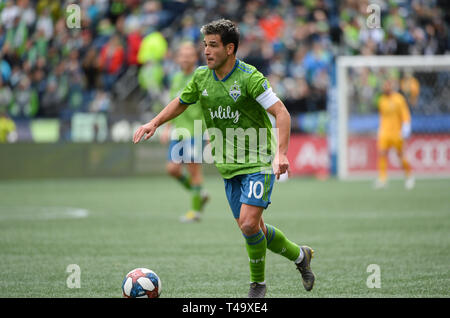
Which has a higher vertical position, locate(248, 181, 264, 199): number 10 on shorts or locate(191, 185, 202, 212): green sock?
locate(248, 181, 264, 199): number 10 on shorts

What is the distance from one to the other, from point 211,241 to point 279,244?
11.1ft

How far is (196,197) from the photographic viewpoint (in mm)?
12305

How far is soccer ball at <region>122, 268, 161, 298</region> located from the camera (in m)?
5.98

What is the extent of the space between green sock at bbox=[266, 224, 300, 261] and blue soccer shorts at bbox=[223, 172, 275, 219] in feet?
1.19

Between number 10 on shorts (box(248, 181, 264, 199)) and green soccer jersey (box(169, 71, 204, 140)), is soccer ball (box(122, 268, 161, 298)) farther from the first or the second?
green soccer jersey (box(169, 71, 204, 140))

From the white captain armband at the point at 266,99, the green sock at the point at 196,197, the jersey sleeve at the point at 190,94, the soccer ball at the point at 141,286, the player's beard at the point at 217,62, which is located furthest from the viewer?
the green sock at the point at 196,197

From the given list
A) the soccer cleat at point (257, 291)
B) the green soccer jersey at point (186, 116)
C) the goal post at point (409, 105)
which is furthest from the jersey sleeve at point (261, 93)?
the goal post at point (409, 105)

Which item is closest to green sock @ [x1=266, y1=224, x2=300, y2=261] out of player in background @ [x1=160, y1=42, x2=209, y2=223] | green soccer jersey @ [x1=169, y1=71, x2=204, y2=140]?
player in background @ [x1=160, y1=42, x2=209, y2=223]

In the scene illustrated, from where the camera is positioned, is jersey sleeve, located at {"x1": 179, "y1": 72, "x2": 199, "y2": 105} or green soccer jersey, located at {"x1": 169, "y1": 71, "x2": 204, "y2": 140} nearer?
jersey sleeve, located at {"x1": 179, "y1": 72, "x2": 199, "y2": 105}

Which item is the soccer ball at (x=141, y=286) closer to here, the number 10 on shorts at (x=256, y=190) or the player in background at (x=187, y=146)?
the number 10 on shorts at (x=256, y=190)

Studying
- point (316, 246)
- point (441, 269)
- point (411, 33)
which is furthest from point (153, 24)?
point (441, 269)

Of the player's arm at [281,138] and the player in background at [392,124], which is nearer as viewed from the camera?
the player's arm at [281,138]

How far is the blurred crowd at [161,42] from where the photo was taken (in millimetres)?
21484
